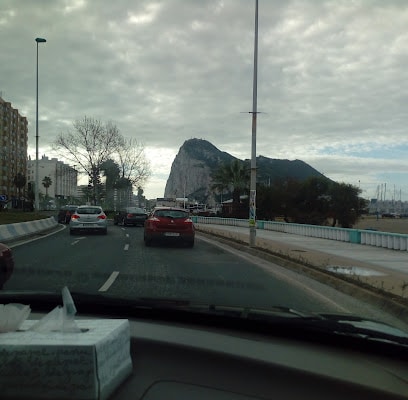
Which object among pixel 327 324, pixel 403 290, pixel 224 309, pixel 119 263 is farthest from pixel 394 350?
pixel 119 263

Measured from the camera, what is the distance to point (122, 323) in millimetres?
2299

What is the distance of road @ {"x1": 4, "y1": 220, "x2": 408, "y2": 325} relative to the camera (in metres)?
7.75

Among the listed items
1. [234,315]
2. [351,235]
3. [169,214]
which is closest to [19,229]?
[169,214]

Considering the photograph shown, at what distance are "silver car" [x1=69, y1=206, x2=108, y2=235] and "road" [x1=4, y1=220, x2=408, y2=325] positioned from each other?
8844 millimetres

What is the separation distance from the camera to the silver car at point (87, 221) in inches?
950

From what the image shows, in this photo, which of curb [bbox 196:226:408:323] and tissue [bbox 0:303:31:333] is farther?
curb [bbox 196:226:408:323]

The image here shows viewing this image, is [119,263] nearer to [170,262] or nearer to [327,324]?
[170,262]

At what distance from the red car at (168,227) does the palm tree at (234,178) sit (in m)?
39.7

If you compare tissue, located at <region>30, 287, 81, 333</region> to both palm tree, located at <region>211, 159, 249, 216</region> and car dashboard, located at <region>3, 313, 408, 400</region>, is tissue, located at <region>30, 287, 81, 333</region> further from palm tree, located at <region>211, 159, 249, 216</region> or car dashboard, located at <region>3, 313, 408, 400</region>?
palm tree, located at <region>211, 159, 249, 216</region>

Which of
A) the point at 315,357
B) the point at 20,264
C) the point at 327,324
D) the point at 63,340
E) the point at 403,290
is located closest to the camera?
the point at 63,340

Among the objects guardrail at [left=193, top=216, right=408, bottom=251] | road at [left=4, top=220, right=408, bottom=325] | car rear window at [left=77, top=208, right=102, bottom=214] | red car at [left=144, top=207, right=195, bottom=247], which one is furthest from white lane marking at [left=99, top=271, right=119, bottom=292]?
car rear window at [left=77, top=208, right=102, bottom=214]

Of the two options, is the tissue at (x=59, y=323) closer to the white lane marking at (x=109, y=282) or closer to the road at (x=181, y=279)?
the road at (x=181, y=279)

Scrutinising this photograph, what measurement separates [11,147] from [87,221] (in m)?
107

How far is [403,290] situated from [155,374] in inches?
277
